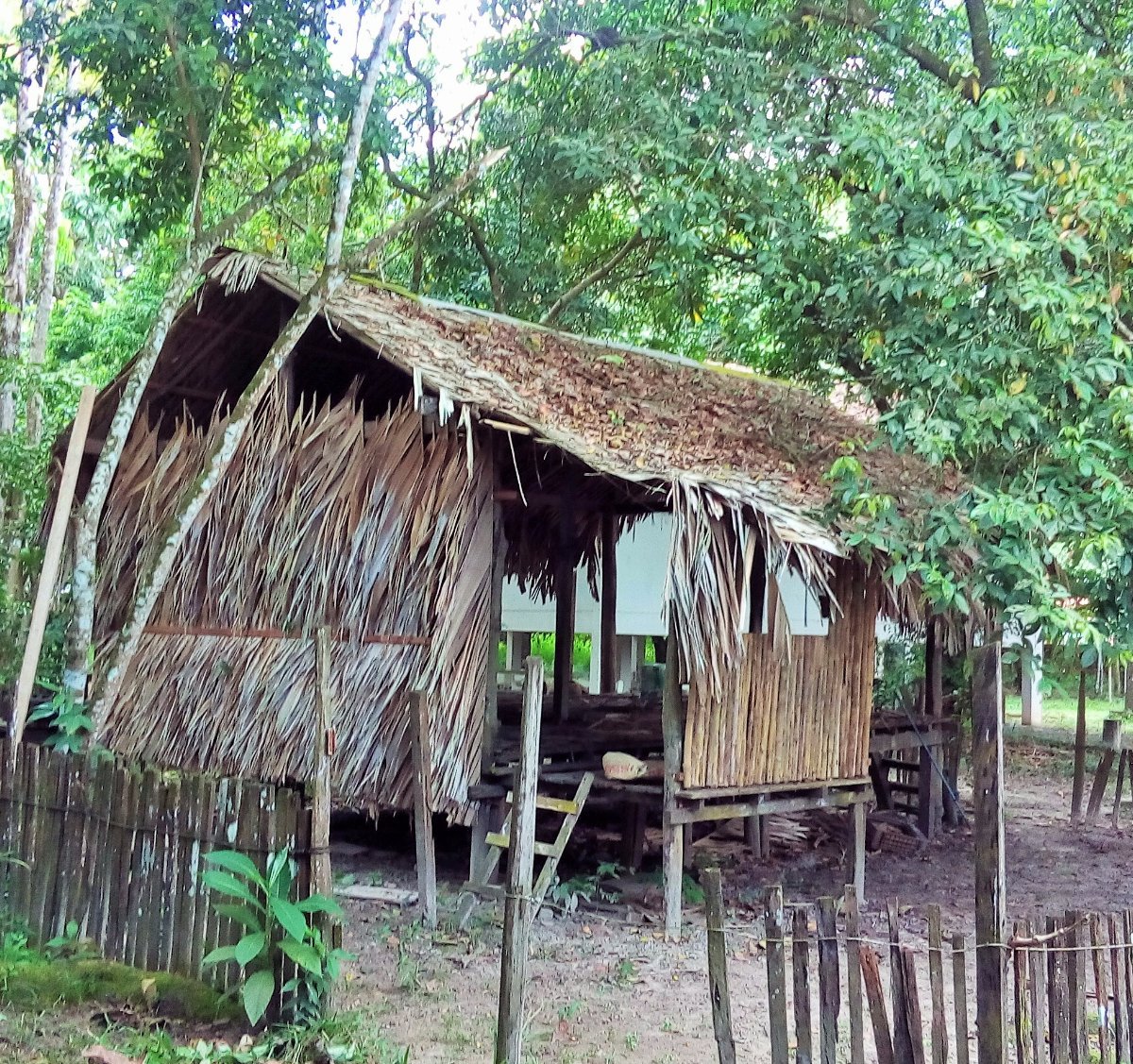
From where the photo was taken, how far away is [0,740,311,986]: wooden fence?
4.34 meters

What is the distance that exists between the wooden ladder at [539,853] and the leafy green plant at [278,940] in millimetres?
1377

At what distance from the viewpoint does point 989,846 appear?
3.29 m

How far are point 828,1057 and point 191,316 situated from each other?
21.1ft

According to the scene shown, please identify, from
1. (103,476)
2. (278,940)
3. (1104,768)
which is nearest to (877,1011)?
(278,940)

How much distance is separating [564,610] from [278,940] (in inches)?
240

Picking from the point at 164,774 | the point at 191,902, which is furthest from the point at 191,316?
the point at 191,902

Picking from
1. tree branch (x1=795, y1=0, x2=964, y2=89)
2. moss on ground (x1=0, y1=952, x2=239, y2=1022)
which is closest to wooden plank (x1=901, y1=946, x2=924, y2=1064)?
moss on ground (x1=0, y1=952, x2=239, y2=1022)

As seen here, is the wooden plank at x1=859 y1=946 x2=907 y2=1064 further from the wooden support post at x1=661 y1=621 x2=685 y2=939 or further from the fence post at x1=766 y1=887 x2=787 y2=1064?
the wooden support post at x1=661 y1=621 x2=685 y2=939

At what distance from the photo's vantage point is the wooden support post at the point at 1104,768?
10812 millimetres

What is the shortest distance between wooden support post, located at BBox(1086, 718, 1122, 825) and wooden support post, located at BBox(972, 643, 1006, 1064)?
8377 millimetres

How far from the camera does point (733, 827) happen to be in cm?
1013

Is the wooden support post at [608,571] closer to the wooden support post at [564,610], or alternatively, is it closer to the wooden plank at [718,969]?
the wooden support post at [564,610]

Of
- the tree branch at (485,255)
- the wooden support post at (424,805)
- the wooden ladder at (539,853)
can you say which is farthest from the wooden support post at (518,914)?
the tree branch at (485,255)

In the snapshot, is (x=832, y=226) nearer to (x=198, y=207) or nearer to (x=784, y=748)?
(x=784, y=748)
